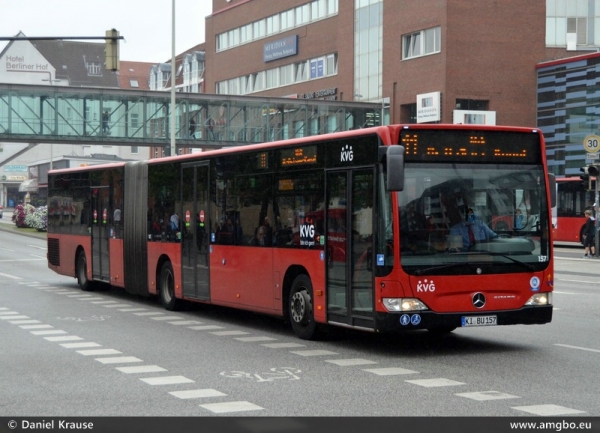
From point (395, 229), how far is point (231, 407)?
4.07 metres

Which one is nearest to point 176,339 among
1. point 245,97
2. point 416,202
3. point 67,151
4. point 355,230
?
point 355,230

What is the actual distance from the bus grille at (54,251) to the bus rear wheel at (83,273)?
5.07 feet

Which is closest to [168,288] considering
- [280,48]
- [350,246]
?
[350,246]

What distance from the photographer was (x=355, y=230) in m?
13.3

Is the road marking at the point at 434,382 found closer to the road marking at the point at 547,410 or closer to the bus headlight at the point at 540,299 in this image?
the road marking at the point at 547,410

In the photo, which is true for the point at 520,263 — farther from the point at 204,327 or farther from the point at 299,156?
the point at 204,327

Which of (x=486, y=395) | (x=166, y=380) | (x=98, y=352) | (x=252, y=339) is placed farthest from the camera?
(x=252, y=339)

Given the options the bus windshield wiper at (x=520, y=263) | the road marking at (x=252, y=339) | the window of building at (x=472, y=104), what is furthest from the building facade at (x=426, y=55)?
the bus windshield wiper at (x=520, y=263)

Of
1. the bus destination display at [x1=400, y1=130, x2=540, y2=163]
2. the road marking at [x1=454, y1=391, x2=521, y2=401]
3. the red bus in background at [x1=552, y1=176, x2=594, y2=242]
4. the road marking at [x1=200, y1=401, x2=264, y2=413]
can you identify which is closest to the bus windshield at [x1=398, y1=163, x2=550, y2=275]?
the bus destination display at [x1=400, y1=130, x2=540, y2=163]

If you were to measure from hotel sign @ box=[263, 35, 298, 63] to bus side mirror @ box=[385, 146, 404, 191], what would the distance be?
6840 cm

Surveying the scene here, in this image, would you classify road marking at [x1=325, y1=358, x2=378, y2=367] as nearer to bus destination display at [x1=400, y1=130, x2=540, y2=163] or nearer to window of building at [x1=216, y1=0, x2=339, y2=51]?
bus destination display at [x1=400, y1=130, x2=540, y2=163]

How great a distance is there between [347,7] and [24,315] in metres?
57.1

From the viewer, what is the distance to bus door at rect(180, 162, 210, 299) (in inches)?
717

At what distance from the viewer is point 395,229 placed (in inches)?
496
